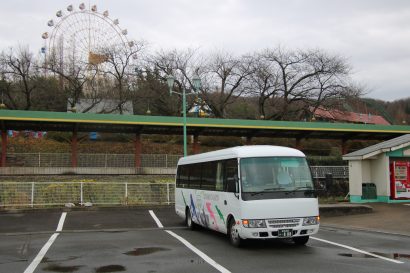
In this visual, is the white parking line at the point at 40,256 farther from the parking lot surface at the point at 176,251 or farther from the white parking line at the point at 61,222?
the white parking line at the point at 61,222

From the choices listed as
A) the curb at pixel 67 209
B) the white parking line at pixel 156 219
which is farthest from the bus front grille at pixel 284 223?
the curb at pixel 67 209

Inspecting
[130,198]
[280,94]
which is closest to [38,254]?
[130,198]

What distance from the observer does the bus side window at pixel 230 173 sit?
11250mm

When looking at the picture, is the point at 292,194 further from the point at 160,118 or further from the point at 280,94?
the point at 280,94

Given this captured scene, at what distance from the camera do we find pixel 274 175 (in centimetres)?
1118

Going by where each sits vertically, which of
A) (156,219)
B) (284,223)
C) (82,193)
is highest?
(82,193)

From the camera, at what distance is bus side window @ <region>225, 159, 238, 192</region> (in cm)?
1125

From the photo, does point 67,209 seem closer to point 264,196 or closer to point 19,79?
point 264,196

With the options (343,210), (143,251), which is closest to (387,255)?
(143,251)

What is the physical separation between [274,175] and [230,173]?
1.27m

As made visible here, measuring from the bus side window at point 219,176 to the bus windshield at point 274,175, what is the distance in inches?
51.6

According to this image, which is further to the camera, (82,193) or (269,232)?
(82,193)

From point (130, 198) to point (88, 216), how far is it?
4.55 m

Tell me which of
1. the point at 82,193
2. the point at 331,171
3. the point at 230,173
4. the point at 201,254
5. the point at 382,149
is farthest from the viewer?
the point at 331,171
